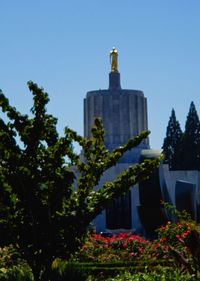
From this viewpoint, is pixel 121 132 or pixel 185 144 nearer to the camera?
pixel 185 144

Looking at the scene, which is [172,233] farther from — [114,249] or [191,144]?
[191,144]

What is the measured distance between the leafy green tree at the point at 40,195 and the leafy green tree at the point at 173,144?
158 feet

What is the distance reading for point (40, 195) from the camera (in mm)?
11328

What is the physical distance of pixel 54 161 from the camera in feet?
37.4

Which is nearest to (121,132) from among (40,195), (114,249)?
(114,249)

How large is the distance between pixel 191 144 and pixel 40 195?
47.5 metres

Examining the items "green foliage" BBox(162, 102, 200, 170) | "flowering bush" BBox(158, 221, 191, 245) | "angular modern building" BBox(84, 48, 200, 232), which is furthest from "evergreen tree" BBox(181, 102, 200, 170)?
"flowering bush" BBox(158, 221, 191, 245)

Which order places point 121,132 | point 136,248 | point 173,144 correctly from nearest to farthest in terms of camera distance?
1. point 136,248
2. point 173,144
3. point 121,132

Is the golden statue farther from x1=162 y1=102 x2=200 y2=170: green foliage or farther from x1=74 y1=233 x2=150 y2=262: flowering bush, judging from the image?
x1=74 y1=233 x2=150 y2=262: flowering bush

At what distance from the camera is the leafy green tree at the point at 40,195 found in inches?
439

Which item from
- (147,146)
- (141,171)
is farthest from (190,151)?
(141,171)

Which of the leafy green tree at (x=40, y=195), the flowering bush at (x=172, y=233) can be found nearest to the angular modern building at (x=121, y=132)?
the flowering bush at (x=172, y=233)

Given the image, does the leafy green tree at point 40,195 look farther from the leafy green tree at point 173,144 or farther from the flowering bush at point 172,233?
the leafy green tree at point 173,144

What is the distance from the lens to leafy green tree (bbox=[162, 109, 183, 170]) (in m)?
59.6
